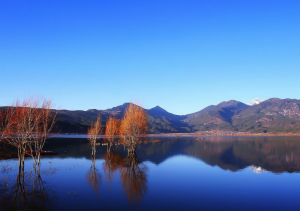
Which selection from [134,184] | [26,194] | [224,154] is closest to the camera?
[26,194]

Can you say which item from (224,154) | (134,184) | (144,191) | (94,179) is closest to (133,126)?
(94,179)

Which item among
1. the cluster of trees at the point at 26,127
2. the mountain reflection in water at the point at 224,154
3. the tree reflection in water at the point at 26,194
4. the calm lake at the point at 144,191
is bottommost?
the mountain reflection in water at the point at 224,154

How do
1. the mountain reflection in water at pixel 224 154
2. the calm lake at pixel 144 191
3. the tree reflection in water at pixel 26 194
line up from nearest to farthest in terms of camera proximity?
1. the tree reflection in water at pixel 26 194
2. the calm lake at pixel 144 191
3. the mountain reflection in water at pixel 224 154

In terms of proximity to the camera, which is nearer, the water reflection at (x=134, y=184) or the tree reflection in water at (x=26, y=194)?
the tree reflection in water at (x=26, y=194)

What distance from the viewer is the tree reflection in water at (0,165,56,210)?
1795cm

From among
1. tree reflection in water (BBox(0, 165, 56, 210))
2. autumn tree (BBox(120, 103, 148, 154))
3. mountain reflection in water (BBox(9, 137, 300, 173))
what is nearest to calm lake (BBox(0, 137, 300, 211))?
tree reflection in water (BBox(0, 165, 56, 210))

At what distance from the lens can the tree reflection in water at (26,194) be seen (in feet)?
58.9

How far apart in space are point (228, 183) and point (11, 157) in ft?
129

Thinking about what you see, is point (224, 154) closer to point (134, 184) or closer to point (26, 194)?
point (134, 184)

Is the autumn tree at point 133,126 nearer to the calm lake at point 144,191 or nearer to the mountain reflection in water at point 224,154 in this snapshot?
the mountain reflection in water at point 224,154

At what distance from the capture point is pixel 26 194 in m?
20.8

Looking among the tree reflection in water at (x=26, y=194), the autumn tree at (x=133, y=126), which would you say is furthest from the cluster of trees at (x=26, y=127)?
the autumn tree at (x=133, y=126)

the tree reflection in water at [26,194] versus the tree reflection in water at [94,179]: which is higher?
the tree reflection in water at [26,194]

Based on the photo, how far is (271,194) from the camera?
23688 millimetres
